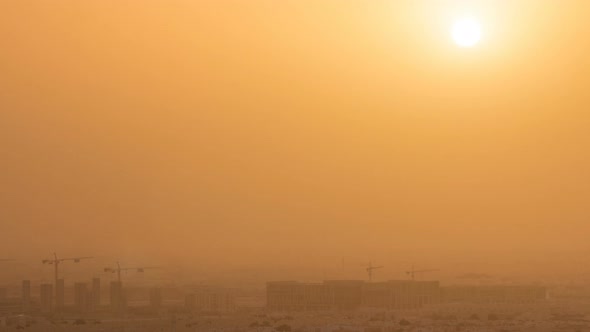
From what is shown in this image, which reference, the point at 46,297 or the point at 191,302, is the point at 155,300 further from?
the point at 46,297

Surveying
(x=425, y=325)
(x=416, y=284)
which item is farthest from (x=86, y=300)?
(x=425, y=325)

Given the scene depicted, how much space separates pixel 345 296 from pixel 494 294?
13.8 meters

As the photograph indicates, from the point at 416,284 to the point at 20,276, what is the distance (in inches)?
3242

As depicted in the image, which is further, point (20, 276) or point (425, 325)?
point (20, 276)

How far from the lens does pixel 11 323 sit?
218 feet

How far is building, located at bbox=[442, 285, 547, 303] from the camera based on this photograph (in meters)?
93.5

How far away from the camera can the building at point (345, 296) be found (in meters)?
88.6

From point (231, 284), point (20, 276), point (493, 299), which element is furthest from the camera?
point (20, 276)

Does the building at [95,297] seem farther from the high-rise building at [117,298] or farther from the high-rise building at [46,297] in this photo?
the high-rise building at [46,297]

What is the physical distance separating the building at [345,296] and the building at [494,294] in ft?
8.70

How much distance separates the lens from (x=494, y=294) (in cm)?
9625

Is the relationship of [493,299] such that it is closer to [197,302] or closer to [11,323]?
[197,302]

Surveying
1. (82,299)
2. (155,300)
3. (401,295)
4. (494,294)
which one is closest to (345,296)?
(401,295)

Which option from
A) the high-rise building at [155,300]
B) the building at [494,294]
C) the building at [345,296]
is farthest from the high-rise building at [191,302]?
the building at [494,294]
